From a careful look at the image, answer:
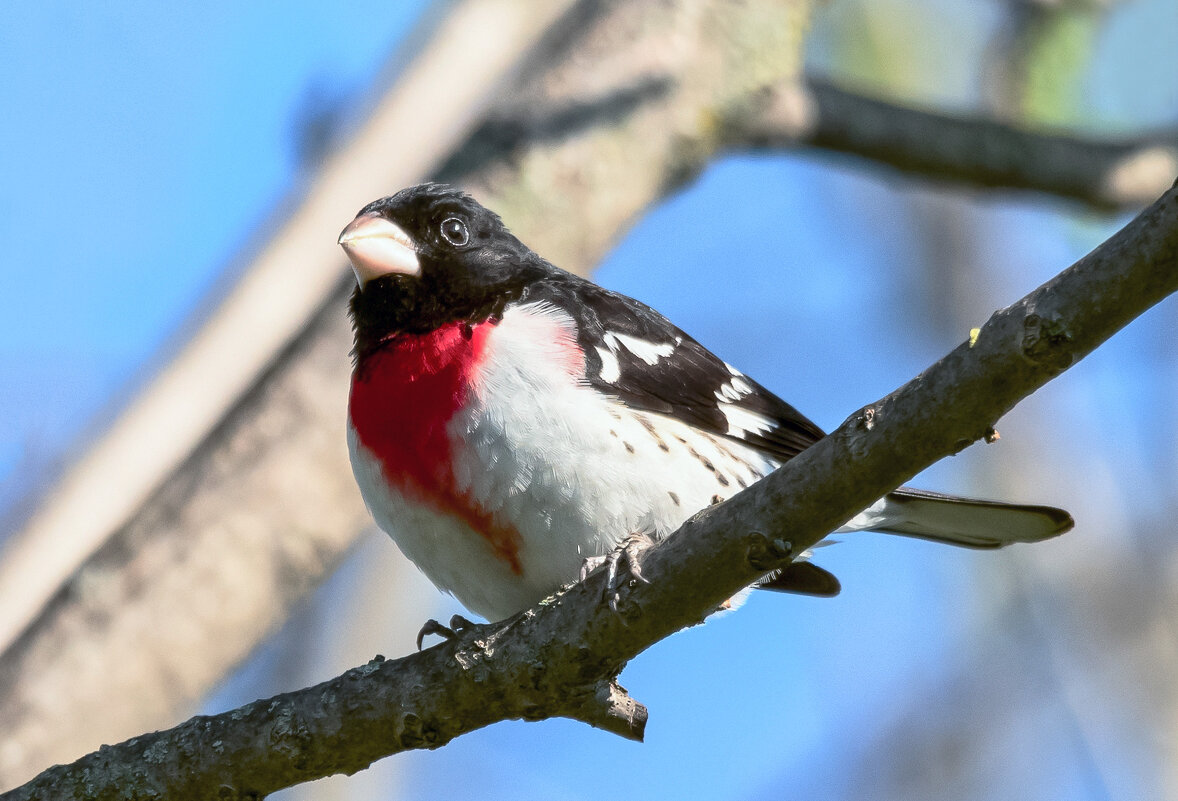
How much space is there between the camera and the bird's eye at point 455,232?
4.04 m

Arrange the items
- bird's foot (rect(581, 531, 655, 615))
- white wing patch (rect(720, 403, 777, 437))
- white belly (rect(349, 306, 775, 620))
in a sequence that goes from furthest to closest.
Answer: white wing patch (rect(720, 403, 777, 437))
white belly (rect(349, 306, 775, 620))
bird's foot (rect(581, 531, 655, 615))

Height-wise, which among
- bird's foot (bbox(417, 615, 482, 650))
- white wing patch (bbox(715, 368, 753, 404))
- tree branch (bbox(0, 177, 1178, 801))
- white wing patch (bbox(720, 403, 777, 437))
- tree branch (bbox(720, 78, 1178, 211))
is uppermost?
tree branch (bbox(720, 78, 1178, 211))

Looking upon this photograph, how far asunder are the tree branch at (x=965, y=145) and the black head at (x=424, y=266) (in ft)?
7.13

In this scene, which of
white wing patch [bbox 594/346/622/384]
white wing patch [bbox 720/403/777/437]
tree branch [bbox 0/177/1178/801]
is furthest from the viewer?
white wing patch [bbox 720/403/777/437]

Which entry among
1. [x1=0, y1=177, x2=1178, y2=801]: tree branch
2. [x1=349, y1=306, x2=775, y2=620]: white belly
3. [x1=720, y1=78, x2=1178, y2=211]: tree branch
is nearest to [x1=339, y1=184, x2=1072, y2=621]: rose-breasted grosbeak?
[x1=349, y1=306, x2=775, y2=620]: white belly

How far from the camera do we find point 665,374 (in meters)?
3.89

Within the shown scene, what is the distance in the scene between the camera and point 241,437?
478 cm

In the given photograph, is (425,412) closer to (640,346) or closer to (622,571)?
(640,346)

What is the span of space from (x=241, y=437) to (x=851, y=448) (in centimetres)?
296

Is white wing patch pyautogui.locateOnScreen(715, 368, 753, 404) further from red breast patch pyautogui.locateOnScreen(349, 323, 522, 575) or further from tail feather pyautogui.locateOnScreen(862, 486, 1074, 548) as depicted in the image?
red breast patch pyautogui.locateOnScreen(349, 323, 522, 575)

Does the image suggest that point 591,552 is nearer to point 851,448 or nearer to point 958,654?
point 851,448

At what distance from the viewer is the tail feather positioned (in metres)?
3.99

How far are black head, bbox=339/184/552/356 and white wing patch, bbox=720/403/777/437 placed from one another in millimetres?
750

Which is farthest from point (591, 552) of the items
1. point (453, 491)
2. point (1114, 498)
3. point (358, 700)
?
point (1114, 498)
